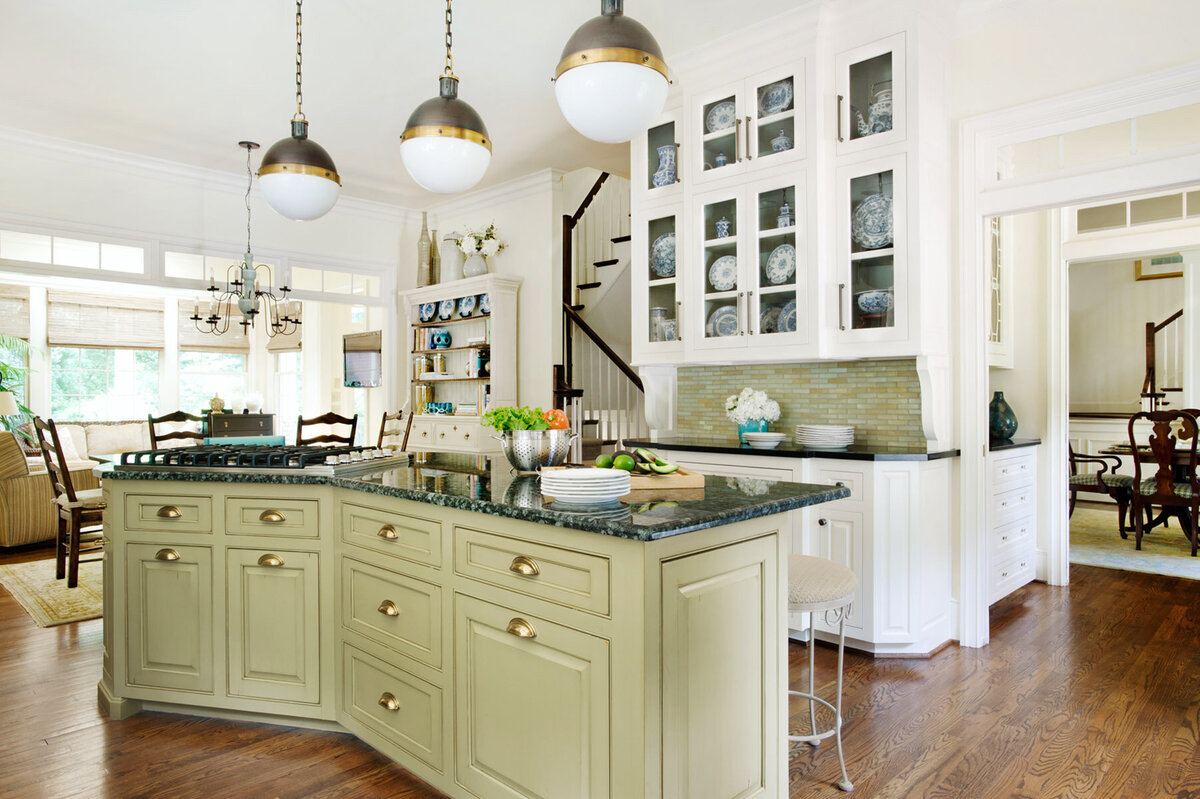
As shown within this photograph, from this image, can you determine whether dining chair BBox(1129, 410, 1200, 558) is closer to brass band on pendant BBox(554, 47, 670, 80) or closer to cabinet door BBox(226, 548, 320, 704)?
brass band on pendant BBox(554, 47, 670, 80)

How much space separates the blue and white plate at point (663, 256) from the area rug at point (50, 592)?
12.0 ft

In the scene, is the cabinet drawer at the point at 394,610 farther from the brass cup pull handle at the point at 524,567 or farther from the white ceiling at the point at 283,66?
the white ceiling at the point at 283,66

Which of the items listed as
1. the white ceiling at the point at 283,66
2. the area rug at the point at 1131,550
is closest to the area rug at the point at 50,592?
the white ceiling at the point at 283,66

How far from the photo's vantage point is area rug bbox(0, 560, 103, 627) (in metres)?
3.93

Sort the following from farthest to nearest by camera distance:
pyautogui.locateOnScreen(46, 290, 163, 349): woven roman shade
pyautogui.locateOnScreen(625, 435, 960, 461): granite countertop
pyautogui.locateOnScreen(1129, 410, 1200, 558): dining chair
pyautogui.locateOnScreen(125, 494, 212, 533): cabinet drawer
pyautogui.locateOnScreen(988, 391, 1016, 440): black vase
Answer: pyautogui.locateOnScreen(46, 290, 163, 349): woven roman shade < pyautogui.locateOnScreen(1129, 410, 1200, 558): dining chair < pyautogui.locateOnScreen(988, 391, 1016, 440): black vase < pyautogui.locateOnScreen(625, 435, 960, 461): granite countertop < pyautogui.locateOnScreen(125, 494, 212, 533): cabinet drawer

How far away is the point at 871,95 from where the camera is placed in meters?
3.36

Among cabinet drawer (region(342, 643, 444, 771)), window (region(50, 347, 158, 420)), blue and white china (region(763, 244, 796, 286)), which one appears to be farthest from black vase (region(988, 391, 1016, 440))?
window (region(50, 347, 158, 420))

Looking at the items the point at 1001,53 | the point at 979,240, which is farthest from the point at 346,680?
the point at 1001,53

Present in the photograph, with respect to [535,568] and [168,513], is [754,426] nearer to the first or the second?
[535,568]

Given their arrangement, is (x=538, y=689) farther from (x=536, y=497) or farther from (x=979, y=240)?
(x=979, y=240)

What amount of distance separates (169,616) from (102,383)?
787cm

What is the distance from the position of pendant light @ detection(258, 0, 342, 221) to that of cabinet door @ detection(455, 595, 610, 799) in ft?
4.90

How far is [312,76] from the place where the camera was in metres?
4.15

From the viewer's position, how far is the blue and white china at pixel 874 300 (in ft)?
10.9
